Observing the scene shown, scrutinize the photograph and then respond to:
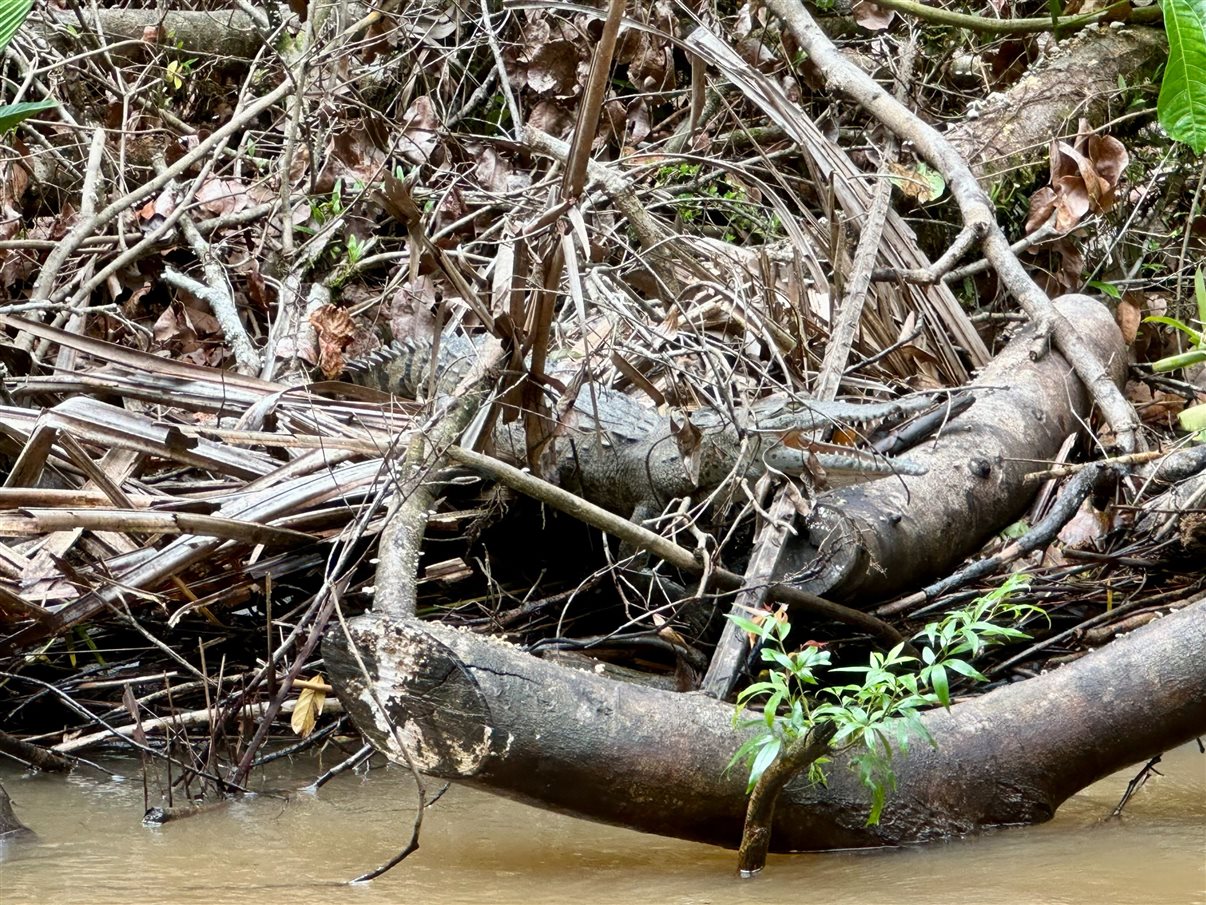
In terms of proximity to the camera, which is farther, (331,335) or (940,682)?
(331,335)

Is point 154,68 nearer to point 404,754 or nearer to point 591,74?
point 591,74

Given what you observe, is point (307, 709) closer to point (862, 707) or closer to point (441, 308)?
point (441, 308)

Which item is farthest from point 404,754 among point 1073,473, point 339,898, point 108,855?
point 1073,473

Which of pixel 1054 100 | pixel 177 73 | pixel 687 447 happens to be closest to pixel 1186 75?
pixel 1054 100

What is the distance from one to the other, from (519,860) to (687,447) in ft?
3.73

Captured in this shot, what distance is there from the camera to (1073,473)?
3.22m

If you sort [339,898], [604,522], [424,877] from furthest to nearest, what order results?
[604,522] → [424,877] → [339,898]

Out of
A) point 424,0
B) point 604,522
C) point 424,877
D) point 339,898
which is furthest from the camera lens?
point 424,0

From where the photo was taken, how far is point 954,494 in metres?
3.27

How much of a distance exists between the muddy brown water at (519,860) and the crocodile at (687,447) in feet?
3.00

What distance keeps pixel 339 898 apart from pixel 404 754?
24 cm

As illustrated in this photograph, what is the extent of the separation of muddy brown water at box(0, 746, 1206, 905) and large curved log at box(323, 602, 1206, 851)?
0.25ft

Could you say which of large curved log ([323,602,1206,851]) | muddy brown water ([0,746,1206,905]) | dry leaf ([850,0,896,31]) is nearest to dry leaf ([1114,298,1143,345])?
dry leaf ([850,0,896,31])

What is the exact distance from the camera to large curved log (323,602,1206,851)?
77.3 inches
